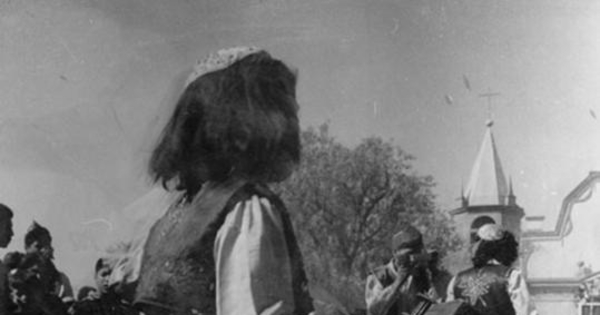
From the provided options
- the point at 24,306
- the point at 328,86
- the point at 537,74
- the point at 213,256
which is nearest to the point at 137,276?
the point at 213,256

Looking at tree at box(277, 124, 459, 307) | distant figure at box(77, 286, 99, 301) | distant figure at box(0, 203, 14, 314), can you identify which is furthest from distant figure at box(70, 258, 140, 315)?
tree at box(277, 124, 459, 307)

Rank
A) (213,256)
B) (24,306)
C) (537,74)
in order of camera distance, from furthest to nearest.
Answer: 1. (537,74)
2. (24,306)
3. (213,256)

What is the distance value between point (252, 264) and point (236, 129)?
490 mm

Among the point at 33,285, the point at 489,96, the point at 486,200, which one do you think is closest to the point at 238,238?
the point at 486,200

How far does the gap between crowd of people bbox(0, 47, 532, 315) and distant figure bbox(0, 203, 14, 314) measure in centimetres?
11

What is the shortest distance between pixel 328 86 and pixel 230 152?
997mm

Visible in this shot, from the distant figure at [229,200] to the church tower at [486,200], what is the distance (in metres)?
0.71

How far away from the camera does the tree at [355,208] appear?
11.3 ft

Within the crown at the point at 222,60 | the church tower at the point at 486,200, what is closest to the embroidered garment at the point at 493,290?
the church tower at the point at 486,200

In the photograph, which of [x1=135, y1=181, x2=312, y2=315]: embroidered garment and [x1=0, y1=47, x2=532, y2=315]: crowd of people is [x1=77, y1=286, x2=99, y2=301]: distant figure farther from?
[x1=135, y1=181, x2=312, y2=315]: embroidered garment

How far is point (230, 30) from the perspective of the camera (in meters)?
3.92

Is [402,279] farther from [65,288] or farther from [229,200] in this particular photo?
[65,288]

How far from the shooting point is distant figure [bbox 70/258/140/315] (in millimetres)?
2973

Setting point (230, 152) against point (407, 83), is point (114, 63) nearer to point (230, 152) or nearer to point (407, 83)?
point (407, 83)
